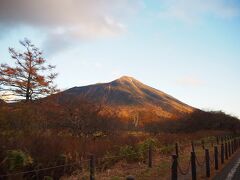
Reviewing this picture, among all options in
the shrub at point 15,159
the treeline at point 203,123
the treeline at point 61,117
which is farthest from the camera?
the treeline at point 203,123

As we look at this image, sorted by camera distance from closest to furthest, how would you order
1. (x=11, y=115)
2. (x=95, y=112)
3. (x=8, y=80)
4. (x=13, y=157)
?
(x=13, y=157) < (x=11, y=115) < (x=95, y=112) < (x=8, y=80)

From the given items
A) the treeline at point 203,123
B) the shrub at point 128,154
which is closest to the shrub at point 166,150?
the shrub at point 128,154

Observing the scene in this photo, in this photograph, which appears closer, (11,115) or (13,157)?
(13,157)

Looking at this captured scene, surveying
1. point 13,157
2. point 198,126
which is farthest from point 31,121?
point 198,126

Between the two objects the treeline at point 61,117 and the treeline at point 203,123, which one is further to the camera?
the treeline at point 203,123

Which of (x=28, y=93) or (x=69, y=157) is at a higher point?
(x=28, y=93)

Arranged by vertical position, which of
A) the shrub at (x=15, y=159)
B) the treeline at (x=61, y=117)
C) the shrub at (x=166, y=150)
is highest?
the treeline at (x=61, y=117)

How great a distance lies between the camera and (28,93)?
101 ft

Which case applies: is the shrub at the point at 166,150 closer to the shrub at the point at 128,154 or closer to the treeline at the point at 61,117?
the shrub at the point at 128,154

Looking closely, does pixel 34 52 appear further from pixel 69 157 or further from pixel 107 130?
pixel 69 157

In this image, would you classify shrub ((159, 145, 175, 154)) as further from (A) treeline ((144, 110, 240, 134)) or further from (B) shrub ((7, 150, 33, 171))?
(A) treeline ((144, 110, 240, 134))

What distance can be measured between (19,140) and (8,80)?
65.5 ft

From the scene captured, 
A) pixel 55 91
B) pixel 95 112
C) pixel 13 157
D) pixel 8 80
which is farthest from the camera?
pixel 55 91

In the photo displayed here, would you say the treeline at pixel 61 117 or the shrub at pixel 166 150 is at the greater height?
the treeline at pixel 61 117
